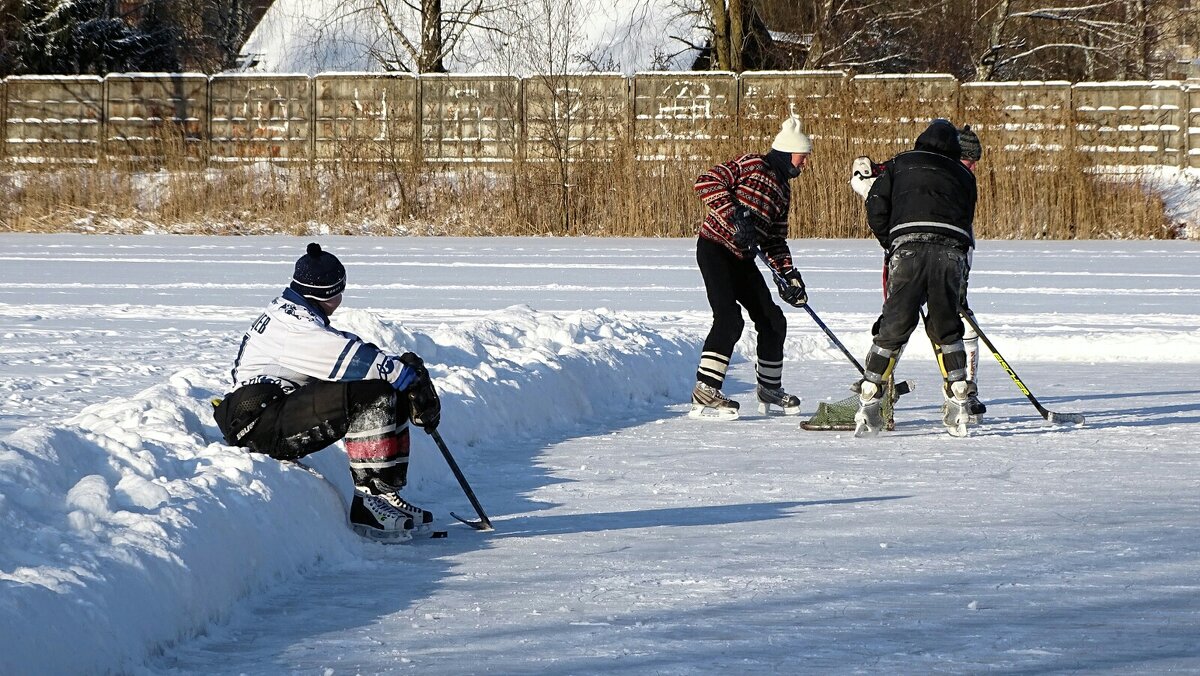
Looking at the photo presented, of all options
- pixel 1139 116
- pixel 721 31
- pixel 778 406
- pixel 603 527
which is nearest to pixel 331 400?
pixel 603 527

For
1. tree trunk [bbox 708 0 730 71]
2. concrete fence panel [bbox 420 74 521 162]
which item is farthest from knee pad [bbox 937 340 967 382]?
tree trunk [bbox 708 0 730 71]

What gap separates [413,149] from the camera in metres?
23.6

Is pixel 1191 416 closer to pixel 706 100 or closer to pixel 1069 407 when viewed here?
pixel 1069 407

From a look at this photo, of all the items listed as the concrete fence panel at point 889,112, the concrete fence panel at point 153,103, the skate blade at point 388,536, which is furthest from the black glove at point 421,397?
the concrete fence panel at point 153,103

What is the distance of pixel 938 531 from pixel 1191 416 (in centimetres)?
318

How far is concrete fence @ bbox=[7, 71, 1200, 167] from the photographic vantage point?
21.5 metres

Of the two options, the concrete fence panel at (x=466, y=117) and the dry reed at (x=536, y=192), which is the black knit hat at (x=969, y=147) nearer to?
the dry reed at (x=536, y=192)

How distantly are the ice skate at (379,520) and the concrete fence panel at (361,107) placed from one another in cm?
2048

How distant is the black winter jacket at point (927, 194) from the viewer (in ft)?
22.5

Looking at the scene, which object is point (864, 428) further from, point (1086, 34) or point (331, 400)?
point (1086, 34)

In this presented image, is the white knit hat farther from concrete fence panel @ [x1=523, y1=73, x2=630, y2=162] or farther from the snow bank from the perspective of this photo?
concrete fence panel @ [x1=523, y1=73, x2=630, y2=162]

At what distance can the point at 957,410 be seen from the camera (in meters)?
6.93

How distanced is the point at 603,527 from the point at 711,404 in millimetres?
2661

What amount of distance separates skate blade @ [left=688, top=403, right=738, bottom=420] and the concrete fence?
13322mm
